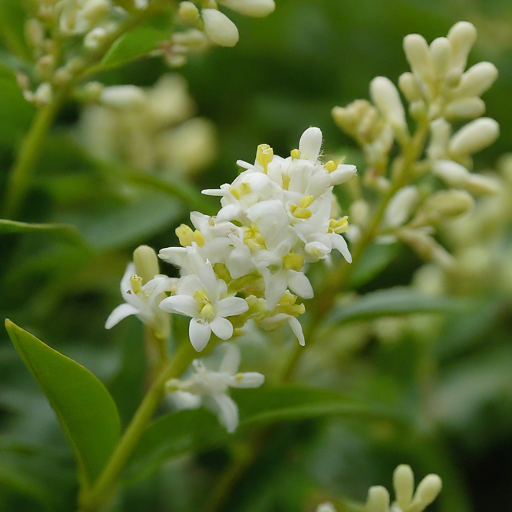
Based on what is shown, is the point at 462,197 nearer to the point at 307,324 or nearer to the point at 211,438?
the point at 307,324

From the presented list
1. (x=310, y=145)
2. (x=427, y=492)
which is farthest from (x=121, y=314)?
(x=427, y=492)

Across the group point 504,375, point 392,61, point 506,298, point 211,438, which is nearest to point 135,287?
point 211,438

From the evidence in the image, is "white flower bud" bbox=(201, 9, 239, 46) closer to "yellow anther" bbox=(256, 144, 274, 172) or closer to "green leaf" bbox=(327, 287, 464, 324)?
"yellow anther" bbox=(256, 144, 274, 172)

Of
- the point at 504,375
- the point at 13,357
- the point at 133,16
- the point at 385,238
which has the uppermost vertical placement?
the point at 133,16

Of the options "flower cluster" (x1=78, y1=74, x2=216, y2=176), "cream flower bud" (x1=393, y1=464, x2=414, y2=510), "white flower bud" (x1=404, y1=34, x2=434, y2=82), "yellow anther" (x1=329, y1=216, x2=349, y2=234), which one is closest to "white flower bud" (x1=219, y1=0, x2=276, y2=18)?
"white flower bud" (x1=404, y1=34, x2=434, y2=82)

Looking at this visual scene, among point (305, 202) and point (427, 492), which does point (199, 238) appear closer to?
point (305, 202)

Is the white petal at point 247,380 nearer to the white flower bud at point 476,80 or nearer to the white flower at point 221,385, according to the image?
the white flower at point 221,385

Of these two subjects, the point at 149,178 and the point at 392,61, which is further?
the point at 392,61

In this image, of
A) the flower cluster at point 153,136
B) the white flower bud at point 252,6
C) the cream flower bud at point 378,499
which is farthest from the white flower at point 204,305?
the flower cluster at point 153,136
